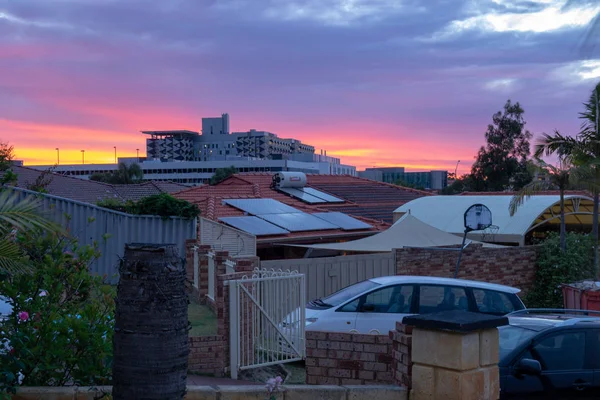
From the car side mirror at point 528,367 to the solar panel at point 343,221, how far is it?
13170mm

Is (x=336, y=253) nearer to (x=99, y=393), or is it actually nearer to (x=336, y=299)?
(x=336, y=299)

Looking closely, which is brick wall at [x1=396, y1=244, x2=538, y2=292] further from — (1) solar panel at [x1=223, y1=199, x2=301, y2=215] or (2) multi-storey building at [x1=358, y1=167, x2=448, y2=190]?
(2) multi-storey building at [x1=358, y1=167, x2=448, y2=190]

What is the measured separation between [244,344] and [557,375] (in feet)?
16.4

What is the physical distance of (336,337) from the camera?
8.15 meters

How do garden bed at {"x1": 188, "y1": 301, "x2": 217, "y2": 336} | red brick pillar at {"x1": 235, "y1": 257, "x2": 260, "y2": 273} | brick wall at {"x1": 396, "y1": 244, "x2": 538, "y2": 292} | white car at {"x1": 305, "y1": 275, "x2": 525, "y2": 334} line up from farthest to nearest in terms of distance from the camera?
brick wall at {"x1": 396, "y1": 244, "x2": 538, "y2": 292} < red brick pillar at {"x1": 235, "y1": 257, "x2": 260, "y2": 273} < garden bed at {"x1": 188, "y1": 301, "x2": 217, "y2": 336} < white car at {"x1": 305, "y1": 275, "x2": 525, "y2": 334}

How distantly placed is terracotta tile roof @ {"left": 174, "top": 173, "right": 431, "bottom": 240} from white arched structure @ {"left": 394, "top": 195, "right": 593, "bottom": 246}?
47.3 inches

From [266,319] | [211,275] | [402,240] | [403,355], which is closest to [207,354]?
[266,319]

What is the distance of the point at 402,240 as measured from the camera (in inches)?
625

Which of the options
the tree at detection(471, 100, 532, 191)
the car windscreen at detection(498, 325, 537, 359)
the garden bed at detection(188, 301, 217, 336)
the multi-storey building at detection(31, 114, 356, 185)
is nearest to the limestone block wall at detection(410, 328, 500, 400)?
the car windscreen at detection(498, 325, 537, 359)

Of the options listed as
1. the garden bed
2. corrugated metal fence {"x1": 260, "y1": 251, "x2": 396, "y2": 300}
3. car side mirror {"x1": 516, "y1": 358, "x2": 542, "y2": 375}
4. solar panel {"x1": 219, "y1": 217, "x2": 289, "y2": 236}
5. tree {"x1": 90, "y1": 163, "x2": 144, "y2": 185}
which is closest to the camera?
car side mirror {"x1": 516, "y1": 358, "x2": 542, "y2": 375}

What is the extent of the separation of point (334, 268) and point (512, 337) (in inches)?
278

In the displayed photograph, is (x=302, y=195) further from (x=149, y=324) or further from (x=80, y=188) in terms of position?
(x=149, y=324)

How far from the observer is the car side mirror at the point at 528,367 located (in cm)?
637

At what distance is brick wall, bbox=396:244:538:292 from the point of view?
15094mm
